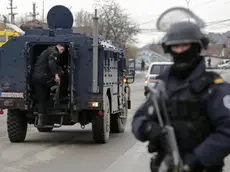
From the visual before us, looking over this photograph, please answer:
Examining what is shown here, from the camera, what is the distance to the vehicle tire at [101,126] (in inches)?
424

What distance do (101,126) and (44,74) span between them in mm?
1545

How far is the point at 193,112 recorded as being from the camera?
339 cm

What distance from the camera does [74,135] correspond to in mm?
12734

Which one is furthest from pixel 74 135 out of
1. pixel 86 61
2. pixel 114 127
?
pixel 86 61

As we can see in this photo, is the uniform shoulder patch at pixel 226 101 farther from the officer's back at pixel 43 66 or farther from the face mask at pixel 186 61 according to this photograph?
the officer's back at pixel 43 66

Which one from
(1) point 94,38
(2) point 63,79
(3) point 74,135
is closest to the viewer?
(1) point 94,38

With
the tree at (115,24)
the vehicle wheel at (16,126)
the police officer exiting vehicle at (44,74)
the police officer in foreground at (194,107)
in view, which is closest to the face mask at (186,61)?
Result: the police officer in foreground at (194,107)

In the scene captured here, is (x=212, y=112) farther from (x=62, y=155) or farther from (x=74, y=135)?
(x=74, y=135)

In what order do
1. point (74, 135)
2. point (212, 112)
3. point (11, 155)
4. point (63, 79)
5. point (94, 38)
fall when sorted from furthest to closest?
point (74, 135)
point (63, 79)
point (94, 38)
point (11, 155)
point (212, 112)

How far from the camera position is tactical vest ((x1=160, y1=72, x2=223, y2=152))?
337 centimetres

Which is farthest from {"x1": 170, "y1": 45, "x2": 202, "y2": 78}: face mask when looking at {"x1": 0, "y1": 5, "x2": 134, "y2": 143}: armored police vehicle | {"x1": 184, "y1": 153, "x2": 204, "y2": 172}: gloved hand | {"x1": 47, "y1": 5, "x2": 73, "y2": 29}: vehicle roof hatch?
{"x1": 47, "y1": 5, "x2": 73, "y2": 29}: vehicle roof hatch

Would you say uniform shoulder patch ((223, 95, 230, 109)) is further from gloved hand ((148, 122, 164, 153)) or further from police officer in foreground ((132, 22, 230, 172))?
gloved hand ((148, 122, 164, 153))

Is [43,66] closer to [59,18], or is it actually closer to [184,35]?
[59,18]

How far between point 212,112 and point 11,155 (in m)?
6.83
